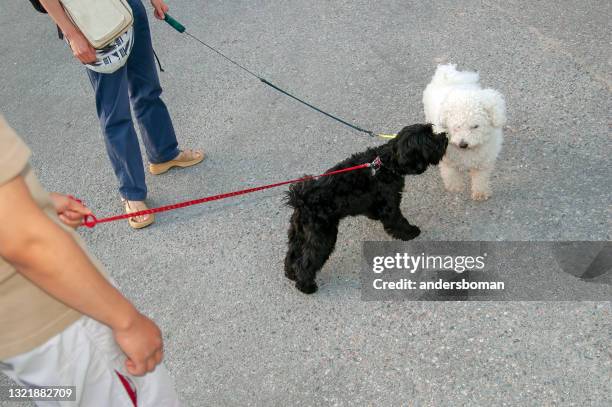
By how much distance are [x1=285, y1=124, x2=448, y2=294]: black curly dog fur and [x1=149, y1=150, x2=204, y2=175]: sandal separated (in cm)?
160

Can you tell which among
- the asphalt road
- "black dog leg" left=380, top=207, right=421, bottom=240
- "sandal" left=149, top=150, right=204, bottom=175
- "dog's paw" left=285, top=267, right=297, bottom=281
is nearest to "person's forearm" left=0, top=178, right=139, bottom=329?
the asphalt road

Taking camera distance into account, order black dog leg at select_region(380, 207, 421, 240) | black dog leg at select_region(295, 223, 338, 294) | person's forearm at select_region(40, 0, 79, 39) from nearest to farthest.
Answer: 1. person's forearm at select_region(40, 0, 79, 39)
2. black dog leg at select_region(295, 223, 338, 294)
3. black dog leg at select_region(380, 207, 421, 240)

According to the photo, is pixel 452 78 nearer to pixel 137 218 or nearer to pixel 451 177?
pixel 451 177

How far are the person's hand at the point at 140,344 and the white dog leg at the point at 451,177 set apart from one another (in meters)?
2.57

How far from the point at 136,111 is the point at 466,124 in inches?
95.5

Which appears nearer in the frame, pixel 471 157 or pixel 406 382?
pixel 406 382

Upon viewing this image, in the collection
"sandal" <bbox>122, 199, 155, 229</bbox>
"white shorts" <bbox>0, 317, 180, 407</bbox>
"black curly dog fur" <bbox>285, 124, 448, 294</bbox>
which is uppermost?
"white shorts" <bbox>0, 317, 180, 407</bbox>

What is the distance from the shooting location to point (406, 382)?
106 inches

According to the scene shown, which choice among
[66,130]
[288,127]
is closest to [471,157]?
A: [288,127]

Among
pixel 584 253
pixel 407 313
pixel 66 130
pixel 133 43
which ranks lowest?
pixel 66 130

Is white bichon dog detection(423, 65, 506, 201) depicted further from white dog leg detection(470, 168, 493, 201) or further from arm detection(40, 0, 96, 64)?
arm detection(40, 0, 96, 64)

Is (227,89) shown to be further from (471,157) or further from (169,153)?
(471,157)

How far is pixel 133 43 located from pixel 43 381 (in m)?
2.72

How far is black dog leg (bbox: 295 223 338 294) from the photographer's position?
3068mm
